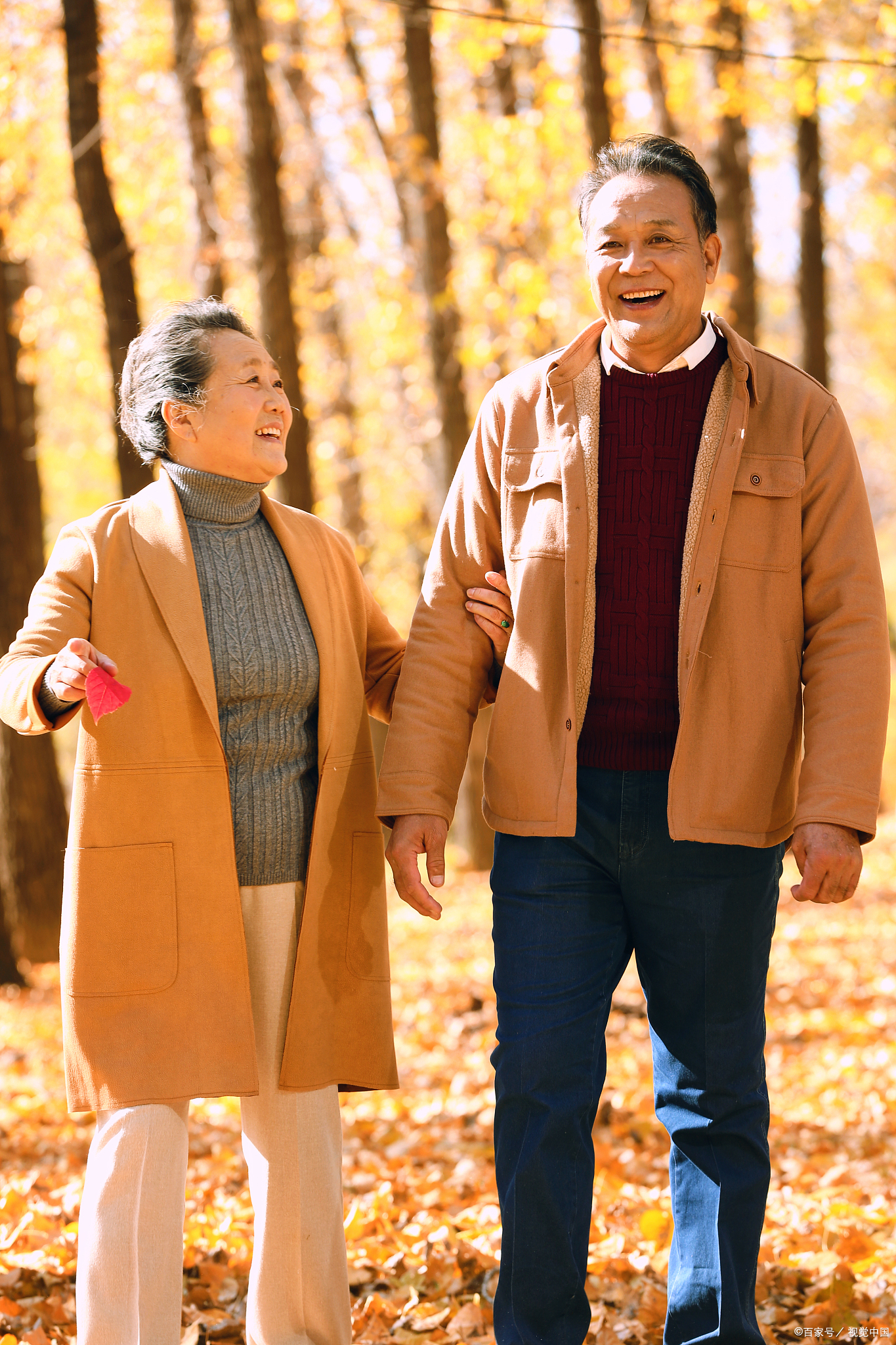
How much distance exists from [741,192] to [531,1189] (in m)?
10.4

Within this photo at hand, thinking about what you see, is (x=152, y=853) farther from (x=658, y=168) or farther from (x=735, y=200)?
(x=735, y=200)

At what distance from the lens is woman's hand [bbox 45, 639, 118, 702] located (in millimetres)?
2600

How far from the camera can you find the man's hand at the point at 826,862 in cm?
271

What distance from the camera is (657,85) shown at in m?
11.7

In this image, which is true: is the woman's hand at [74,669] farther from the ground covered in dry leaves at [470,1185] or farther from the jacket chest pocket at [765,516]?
the ground covered in dry leaves at [470,1185]

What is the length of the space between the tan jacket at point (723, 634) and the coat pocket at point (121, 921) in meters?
0.56

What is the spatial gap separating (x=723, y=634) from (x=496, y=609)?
56cm

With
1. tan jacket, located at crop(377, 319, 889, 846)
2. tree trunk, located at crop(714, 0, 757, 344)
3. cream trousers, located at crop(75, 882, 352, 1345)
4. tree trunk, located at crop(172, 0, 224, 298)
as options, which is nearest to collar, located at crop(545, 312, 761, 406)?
tan jacket, located at crop(377, 319, 889, 846)

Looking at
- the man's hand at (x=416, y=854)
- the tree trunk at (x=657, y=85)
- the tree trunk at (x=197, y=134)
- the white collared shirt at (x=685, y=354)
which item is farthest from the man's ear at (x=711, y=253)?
the tree trunk at (x=657, y=85)

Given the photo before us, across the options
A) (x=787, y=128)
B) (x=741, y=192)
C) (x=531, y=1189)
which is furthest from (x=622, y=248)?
(x=787, y=128)

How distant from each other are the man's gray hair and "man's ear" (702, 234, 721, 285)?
0.02 m

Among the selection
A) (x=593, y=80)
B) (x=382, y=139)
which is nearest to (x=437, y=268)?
(x=593, y=80)

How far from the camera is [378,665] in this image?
337 centimetres

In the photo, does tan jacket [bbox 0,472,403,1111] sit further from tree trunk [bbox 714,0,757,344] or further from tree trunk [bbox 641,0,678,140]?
tree trunk [bbox 641,0,678,140]
